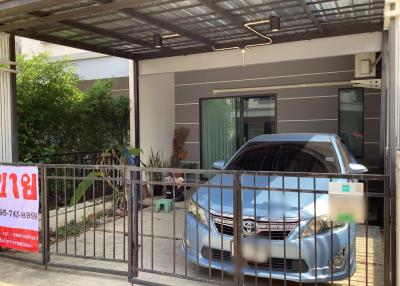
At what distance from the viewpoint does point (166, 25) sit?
6.30 meters

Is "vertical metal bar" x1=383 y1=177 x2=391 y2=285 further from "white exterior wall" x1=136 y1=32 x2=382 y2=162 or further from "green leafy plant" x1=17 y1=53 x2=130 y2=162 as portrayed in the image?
"green leafy plant" x1=17 y1=53 x2=130 y2=162

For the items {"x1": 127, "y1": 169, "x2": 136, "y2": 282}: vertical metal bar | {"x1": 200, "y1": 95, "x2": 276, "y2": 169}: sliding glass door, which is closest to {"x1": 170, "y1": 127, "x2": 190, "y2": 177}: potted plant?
{"x1": 200, "y1": 95, "x2": 276, "y2": 169}: sliding glass door

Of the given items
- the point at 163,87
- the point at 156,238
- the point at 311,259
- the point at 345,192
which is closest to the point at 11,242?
the point at 156,238

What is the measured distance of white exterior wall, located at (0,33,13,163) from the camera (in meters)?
5.54

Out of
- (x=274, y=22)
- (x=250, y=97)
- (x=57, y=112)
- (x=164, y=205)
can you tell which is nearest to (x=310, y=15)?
(x=274, y=22)

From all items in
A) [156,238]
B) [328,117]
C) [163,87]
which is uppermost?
[163,87]

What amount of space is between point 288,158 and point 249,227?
5.74 feet

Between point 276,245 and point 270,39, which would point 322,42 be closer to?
point 270,39

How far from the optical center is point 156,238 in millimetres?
6062

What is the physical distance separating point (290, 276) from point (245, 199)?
3.03ft

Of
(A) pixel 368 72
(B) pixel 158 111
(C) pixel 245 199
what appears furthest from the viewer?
(B) pixel 158 111

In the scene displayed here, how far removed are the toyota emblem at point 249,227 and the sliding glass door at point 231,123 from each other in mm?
5935

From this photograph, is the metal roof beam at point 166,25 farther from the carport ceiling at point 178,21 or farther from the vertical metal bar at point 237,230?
the vertical metal bar at point 237,230

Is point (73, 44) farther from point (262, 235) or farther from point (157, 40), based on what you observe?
point (262, 235)
